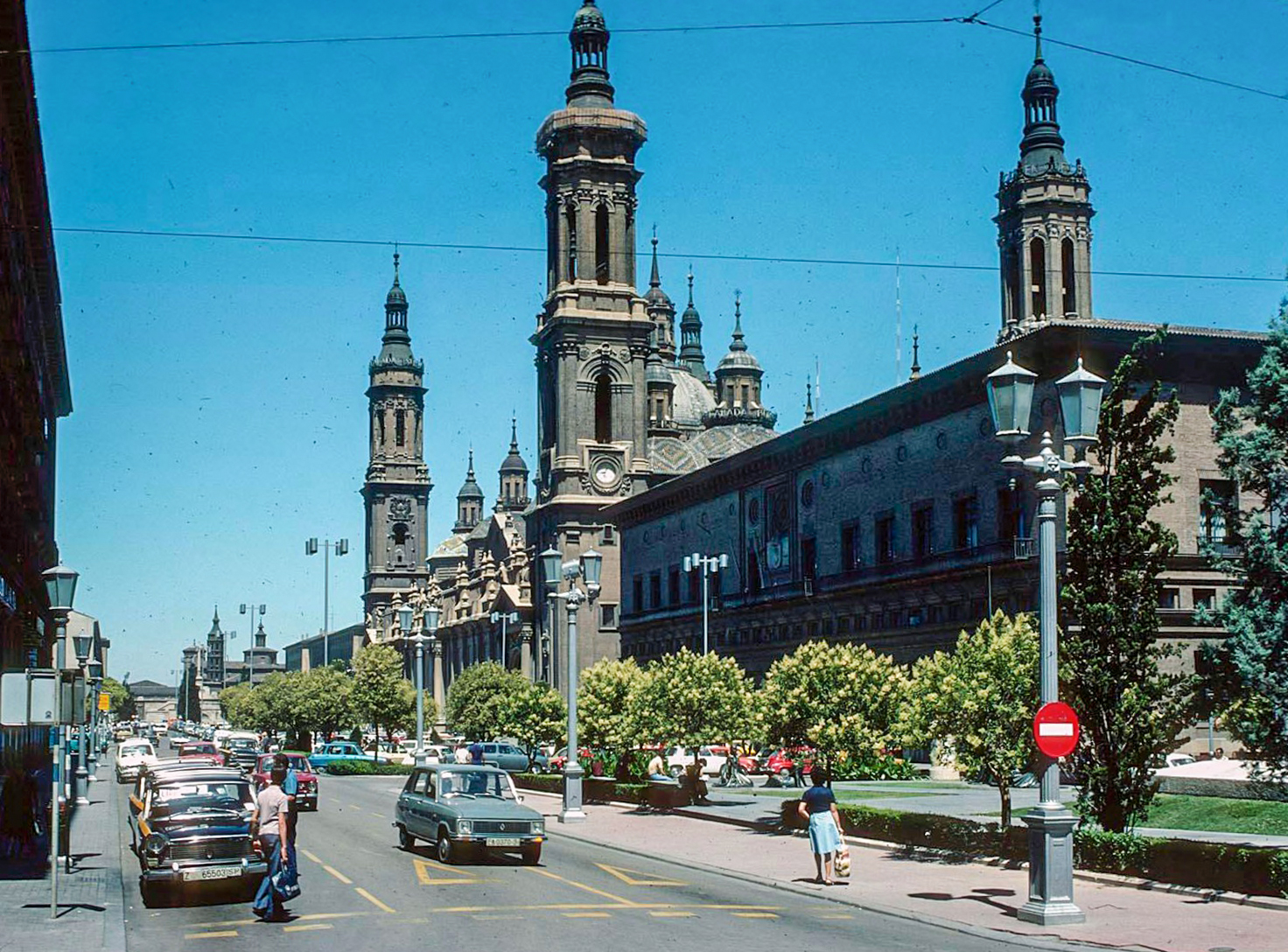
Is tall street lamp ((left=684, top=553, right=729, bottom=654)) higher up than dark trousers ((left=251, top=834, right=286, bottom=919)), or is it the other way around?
tall street lamp ((left=684, top=553, right=729, bottom=654))

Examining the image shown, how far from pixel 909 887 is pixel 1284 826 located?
39.8ft

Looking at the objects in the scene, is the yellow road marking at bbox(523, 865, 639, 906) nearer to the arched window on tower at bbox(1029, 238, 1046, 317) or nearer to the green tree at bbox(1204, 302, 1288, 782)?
the green tree at bbox(1204, 302, 1288, 782)


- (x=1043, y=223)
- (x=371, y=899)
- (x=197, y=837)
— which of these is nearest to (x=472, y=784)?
(x=371, y=899)

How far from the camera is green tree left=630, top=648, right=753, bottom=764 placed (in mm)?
43562

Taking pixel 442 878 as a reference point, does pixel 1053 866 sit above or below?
above

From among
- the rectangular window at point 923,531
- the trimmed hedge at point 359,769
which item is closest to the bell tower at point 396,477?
the trimmed hedge at point 359,769

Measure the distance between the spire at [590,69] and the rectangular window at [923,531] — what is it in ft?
164

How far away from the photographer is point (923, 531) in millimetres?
67188

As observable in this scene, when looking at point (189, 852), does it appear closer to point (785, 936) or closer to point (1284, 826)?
point (785, 936)

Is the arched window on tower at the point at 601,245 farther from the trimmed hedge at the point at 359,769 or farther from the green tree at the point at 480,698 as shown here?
the trimmed hedge at the point at 359,769

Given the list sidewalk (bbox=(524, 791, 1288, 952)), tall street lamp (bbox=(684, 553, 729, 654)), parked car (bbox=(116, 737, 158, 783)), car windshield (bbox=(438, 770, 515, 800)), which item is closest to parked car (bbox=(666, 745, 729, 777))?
tall street lamp (bbox=(684, 553, 729, 654))

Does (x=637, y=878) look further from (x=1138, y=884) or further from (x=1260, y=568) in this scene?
(x=1260, y=568)

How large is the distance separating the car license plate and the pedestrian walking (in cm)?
119

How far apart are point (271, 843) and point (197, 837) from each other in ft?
7.54
